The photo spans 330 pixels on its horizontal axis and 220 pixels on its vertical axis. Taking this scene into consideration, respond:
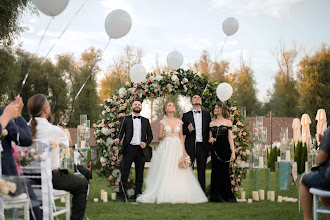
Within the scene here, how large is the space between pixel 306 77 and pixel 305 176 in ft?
99.2

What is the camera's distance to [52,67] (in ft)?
94.4

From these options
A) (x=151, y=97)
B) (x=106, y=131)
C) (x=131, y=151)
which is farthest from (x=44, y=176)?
(x=151, y=97)

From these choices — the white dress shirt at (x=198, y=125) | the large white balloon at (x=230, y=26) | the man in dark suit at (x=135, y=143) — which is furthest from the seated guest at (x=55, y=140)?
the large white balloon at (x=230, y=26)

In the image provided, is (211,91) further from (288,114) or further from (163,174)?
(288,114)

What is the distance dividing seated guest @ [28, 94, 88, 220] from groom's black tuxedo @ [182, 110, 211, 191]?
4047mm

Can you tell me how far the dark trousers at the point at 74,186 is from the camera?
451 centimetres

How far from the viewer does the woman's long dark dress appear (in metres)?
8.30

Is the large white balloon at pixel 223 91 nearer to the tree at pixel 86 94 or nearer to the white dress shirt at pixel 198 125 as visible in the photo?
the white dress shirt at pixel 198 125

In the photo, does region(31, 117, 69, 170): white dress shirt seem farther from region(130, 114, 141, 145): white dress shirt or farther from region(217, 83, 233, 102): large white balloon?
region(217, 83, 233, 102): large white balloon

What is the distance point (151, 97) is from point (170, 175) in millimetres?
1983

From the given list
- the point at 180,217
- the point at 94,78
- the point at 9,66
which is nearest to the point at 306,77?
the point at 94,78

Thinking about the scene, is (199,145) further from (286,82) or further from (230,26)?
(286,82)

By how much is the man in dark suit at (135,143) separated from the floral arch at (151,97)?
61cm

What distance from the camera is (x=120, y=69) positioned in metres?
27.6
